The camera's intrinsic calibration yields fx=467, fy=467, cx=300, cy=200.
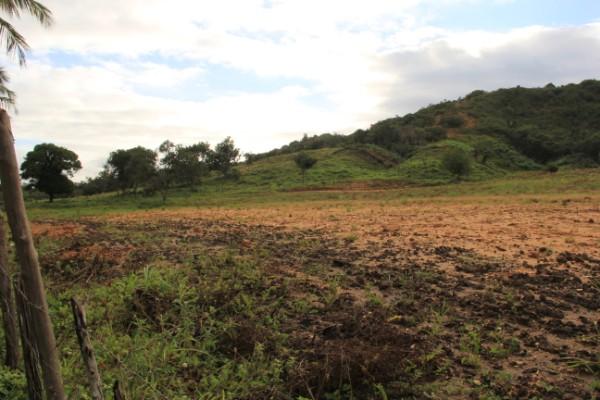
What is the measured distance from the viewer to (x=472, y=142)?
56.1 metres

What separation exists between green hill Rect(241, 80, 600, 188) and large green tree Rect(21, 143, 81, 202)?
54.5ft

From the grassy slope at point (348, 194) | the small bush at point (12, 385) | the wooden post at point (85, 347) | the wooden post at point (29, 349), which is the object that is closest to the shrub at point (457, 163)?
the grassy slope at point (348, 194)

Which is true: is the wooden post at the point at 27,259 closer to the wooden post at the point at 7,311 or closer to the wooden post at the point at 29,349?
Answer: the wooden post at the point at 29,349

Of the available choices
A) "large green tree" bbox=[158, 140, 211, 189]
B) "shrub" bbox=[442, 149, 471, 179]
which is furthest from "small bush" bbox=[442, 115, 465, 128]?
"large green tree" bbox=[158, 140, 211, 189]

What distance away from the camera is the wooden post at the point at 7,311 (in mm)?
3630

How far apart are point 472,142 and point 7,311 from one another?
57755 mm

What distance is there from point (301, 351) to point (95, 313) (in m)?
2.62

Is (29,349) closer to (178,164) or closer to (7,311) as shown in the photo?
(7,311)

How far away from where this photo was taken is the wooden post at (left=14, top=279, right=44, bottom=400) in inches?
109

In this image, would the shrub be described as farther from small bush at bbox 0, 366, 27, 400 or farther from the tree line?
small bush at bbox 0, 366, 27, 400

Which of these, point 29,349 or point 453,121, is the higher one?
point 453,121

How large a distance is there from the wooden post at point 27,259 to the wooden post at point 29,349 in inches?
6.6

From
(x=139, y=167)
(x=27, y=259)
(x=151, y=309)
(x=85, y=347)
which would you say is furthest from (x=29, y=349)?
(x=139, y=167)

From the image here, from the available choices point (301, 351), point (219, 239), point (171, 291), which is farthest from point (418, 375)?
point (219, 239)
